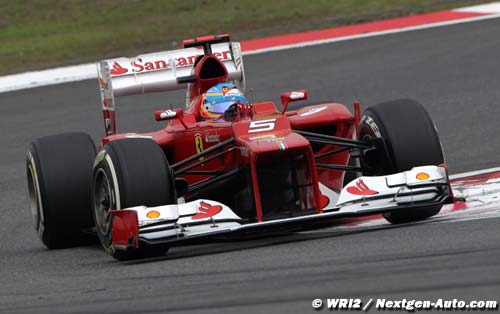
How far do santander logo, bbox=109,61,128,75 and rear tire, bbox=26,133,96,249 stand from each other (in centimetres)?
128

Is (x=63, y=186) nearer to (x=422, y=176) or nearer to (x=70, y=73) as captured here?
(x=422, y=176)

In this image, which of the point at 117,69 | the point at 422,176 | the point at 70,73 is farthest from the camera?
the point at 70,73

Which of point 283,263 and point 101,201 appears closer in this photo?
point 283,263

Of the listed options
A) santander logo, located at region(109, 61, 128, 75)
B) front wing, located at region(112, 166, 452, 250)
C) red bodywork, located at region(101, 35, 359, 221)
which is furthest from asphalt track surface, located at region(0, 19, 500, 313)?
santander logo, located at region(109, 61, 128, 75)

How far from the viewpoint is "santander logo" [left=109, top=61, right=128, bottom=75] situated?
1024 centimetres

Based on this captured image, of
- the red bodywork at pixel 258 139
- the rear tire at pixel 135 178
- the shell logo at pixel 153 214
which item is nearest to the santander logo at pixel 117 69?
the red bodywork at pixel 258 139

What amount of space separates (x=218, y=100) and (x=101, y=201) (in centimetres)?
143

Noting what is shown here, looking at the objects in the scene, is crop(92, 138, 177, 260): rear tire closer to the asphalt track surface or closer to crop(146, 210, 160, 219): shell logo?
crop(146, 210, 160, 219): shell logo

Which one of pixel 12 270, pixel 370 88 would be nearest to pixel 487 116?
pixel 370 88

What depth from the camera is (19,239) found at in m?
9.94

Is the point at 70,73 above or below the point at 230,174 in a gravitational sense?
below

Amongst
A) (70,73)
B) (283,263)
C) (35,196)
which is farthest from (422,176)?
(70,73)

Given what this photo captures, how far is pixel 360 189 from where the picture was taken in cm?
799

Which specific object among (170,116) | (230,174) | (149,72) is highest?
(149,72)
